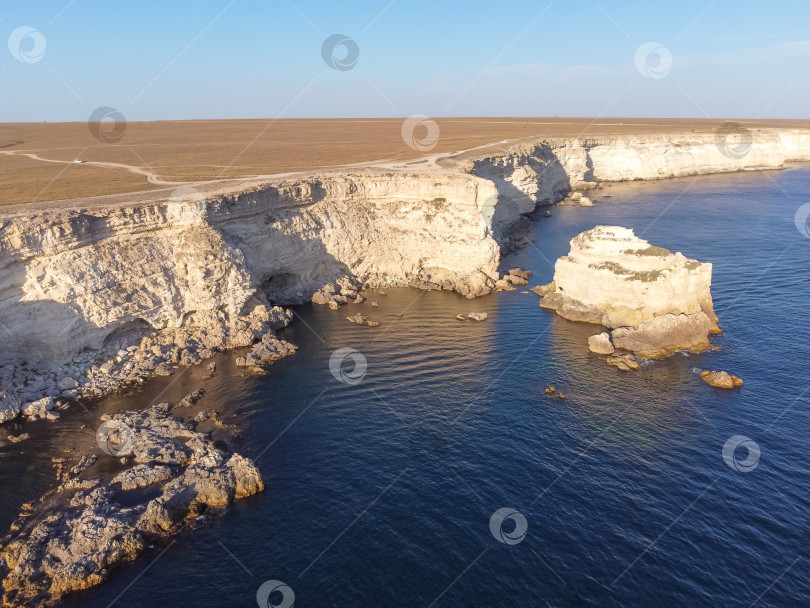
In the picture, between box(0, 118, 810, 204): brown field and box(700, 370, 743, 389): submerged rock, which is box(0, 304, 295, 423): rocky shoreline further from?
box(700, 370, 743, 389): submerged rock

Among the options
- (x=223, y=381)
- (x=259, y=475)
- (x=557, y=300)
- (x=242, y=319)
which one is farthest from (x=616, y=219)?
(x=259, y=475)

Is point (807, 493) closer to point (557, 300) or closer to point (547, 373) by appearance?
point (547, 373)

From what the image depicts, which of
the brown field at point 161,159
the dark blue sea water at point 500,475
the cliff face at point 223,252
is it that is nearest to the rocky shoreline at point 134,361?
the cliff face at point 223,252

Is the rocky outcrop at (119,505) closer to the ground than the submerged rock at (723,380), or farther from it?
farther from it

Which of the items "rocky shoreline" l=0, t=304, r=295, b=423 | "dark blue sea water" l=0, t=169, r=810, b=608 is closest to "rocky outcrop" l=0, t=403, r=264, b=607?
"dark blue sea water" l=0, t=169, r=810, b=608

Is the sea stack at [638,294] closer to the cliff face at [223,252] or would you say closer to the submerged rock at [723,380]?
the submerged rock at [723,380]

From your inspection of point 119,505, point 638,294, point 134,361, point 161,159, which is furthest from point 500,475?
point 161,159
